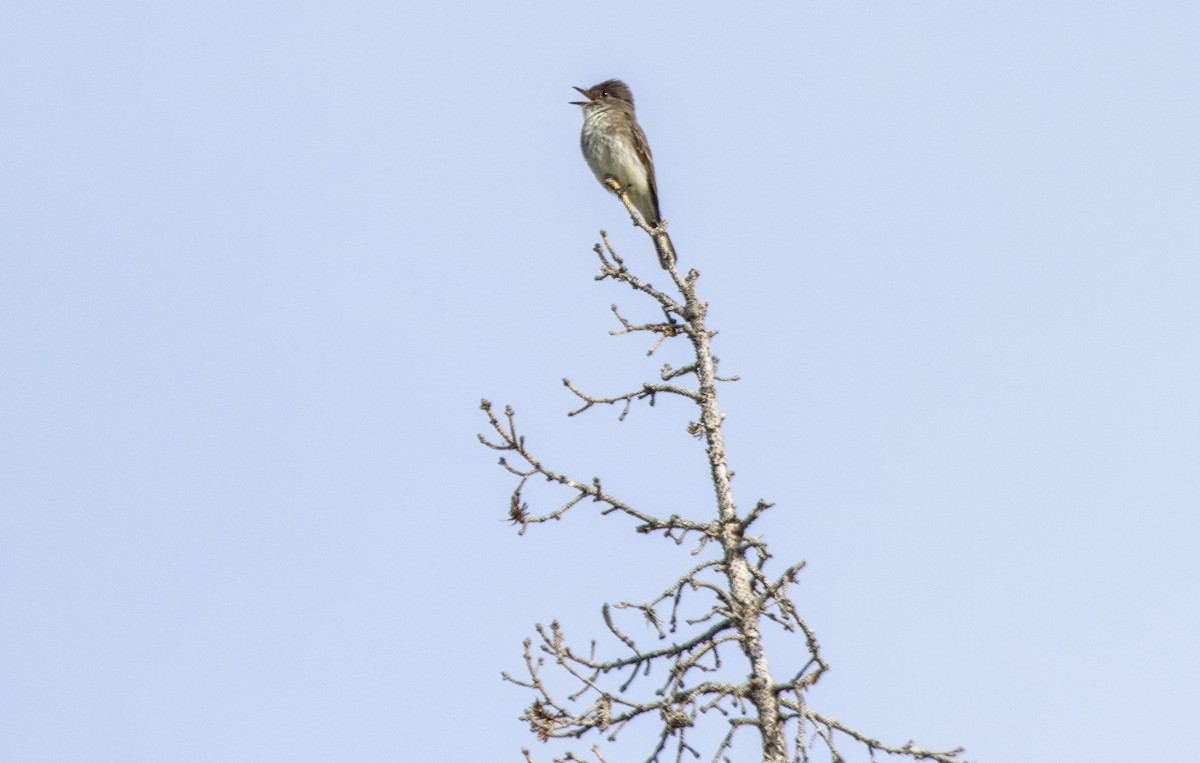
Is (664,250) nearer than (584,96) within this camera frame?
Yes

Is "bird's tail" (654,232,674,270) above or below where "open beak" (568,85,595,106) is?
below

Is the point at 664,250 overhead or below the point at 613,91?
below

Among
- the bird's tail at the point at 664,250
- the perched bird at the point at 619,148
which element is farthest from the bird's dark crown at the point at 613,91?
the bird's tail at the point at 664,250

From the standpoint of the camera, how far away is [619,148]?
14602mm

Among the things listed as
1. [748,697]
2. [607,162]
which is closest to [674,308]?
[748,697]

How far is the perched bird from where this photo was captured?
14.6 metres

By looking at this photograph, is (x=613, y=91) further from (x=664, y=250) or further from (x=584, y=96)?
(x=664, y=250)

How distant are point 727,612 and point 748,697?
37 centimetres

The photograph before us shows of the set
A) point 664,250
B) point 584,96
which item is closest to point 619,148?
point 584,96

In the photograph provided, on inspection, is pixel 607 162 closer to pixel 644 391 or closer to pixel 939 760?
pixel 644 391

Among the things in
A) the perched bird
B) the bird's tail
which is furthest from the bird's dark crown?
the bird's tail

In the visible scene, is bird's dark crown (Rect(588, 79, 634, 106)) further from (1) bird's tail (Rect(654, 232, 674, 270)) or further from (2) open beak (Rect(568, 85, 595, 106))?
(1) bird's tail (Rect(654, 232, 674, 270))

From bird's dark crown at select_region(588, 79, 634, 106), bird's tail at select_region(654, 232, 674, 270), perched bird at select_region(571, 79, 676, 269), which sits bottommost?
bird's tail at select_region(654, 232, 674, 270)

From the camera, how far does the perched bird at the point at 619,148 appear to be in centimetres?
1460
